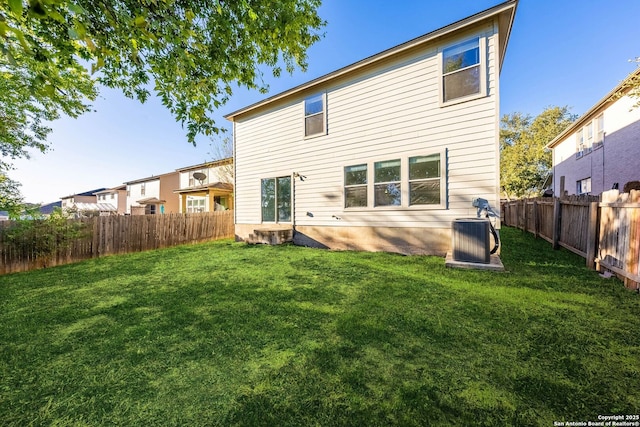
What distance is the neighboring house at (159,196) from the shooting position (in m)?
24.6

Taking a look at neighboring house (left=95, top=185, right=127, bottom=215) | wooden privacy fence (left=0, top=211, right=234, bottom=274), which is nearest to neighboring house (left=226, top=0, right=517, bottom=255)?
wooden privacy fence (left=0, top=211, right=234, bottom=274)

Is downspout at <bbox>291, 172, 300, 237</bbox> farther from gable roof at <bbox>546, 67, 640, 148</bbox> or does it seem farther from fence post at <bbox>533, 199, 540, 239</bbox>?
gable roof at <bbox>546, 67, 640, 148</bbox>

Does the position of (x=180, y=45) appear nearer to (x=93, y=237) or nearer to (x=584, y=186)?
(x=93, y=237)

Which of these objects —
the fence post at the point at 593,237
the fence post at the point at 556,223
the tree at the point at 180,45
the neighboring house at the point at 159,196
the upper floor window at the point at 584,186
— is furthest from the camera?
the neighboring house at the point at 159,196

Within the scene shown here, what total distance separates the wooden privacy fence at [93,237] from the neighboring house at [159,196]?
16.3 meters

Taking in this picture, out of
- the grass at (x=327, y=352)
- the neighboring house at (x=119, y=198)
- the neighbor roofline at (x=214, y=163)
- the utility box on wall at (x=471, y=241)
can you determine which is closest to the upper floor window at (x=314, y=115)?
the utility box on wall at (x=471, y=241)

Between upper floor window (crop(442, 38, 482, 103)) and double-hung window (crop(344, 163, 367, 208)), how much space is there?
2.92 m

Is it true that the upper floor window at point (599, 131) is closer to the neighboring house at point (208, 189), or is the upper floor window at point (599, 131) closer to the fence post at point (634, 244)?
the fence post at point (634, 244)

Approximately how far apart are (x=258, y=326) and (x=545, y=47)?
56.8ft

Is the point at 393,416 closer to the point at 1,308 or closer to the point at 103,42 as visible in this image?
the point at 103,42

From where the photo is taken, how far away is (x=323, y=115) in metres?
8.39

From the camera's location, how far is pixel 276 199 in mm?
9641

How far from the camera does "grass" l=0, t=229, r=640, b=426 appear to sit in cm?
160

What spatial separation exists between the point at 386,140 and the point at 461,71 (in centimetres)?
238
